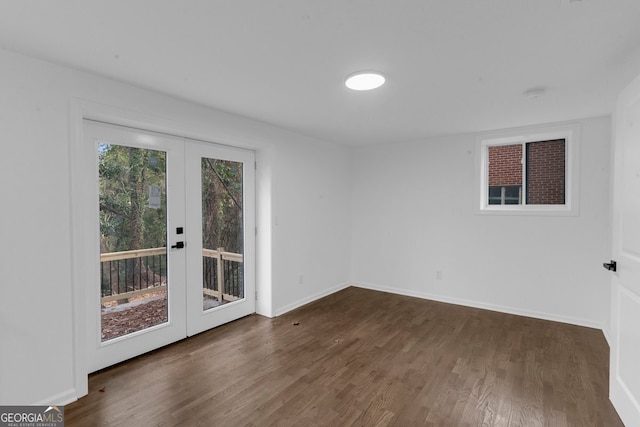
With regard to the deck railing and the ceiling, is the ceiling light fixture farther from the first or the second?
the deck railing

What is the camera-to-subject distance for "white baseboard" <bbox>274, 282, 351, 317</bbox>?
157 inches

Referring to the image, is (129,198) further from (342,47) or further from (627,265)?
(627,265)

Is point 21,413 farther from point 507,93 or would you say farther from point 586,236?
point 586,236

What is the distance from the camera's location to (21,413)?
196cm

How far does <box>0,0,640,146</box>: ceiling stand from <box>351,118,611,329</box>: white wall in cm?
133

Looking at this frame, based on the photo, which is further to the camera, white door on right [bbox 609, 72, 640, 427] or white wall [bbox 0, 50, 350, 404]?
white wall [bbox 0, 50, 350, 404]

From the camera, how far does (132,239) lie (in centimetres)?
275

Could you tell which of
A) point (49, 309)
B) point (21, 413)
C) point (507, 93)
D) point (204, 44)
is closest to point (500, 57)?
point (507, 93)

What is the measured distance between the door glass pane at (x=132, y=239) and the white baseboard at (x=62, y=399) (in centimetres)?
48

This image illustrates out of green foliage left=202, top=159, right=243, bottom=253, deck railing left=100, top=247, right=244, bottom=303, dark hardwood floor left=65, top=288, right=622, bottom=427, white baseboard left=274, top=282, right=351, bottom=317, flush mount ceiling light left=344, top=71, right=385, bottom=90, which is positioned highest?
flush mount ceiling light left=344, top=71, right=385, bottom=90

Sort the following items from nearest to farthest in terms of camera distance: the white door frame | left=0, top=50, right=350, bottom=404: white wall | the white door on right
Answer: the white door on right < left=0, top=50, right=350, bottom=404: white wall < the white door frame

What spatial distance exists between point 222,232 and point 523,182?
399cm

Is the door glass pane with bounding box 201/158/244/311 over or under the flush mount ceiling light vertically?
under

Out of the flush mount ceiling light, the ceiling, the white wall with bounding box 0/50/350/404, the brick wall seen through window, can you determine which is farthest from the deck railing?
the brick wall seen through window
